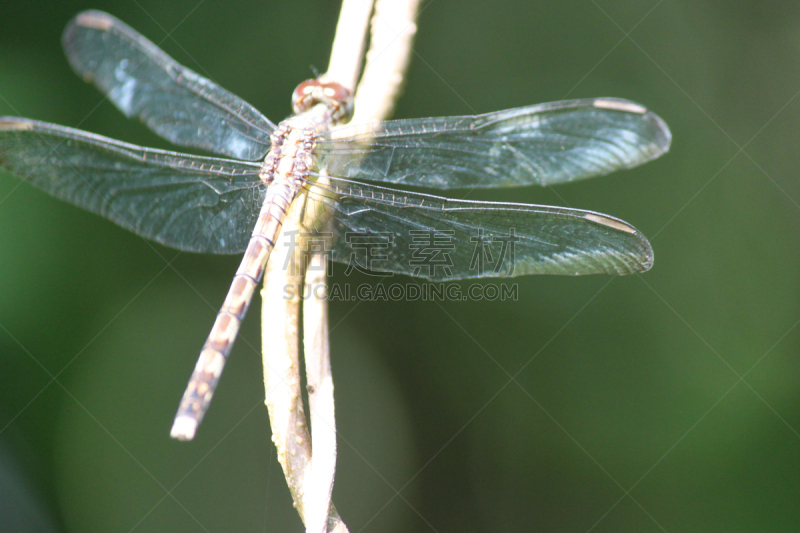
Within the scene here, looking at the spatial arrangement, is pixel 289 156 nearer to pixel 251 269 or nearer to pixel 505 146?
pixel 251 269

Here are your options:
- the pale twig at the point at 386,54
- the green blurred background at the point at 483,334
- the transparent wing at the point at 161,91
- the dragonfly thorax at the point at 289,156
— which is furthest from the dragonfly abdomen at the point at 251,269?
the green blurred background at the point at 483,334

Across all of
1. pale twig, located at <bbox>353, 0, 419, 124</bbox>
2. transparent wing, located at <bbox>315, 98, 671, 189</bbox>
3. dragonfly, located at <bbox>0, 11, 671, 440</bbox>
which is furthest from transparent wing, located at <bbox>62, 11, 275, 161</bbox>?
pale twig, located at <bbox>353, 0, 419, 124</bbox>

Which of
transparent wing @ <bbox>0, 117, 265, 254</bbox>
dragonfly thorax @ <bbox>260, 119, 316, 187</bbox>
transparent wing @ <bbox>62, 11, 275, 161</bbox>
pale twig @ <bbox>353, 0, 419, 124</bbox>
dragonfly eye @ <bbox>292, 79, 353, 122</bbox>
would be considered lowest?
transparent wing @ <bbox>0, 117, 265, 254</bbox>

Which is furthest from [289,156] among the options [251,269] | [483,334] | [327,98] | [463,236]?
[483,334]

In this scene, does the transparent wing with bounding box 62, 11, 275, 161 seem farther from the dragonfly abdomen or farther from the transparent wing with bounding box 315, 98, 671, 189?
the transparent wing with bounding box 315, 98, 671, 189

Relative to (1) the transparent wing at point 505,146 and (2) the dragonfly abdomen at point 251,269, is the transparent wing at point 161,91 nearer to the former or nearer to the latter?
(2) the dragonfly abdomen at point 251,269

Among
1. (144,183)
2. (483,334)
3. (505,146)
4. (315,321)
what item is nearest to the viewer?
(315,321)
